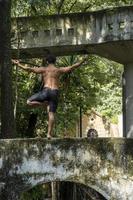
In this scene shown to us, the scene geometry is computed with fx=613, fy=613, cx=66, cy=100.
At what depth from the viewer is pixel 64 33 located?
1563 cm

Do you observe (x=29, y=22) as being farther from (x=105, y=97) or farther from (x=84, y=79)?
(x=105, y=97)

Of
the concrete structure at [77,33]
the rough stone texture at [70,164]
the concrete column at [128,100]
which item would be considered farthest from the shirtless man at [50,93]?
the concrete column at [128,100]

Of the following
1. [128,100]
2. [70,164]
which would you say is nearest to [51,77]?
[70,164]

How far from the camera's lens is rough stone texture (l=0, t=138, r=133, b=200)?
10039 mm

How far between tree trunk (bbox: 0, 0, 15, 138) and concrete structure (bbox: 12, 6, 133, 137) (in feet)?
9.90

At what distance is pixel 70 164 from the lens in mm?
10102

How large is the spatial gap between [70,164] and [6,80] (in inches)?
94.6

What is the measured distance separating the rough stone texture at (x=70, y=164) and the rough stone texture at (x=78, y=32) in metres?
5.48

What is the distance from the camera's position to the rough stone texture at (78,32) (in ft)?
49.9

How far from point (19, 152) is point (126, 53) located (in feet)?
23.5

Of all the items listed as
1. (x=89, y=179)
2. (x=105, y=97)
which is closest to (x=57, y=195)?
(x=89, y=179)

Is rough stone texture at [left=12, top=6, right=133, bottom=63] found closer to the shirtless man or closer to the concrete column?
the concrete column

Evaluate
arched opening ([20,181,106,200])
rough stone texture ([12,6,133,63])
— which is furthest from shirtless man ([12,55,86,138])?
rough stone texture ([12,6,133,63])

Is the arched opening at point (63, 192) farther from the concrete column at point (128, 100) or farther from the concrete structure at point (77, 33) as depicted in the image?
the concrete structure at point (77, 33)
